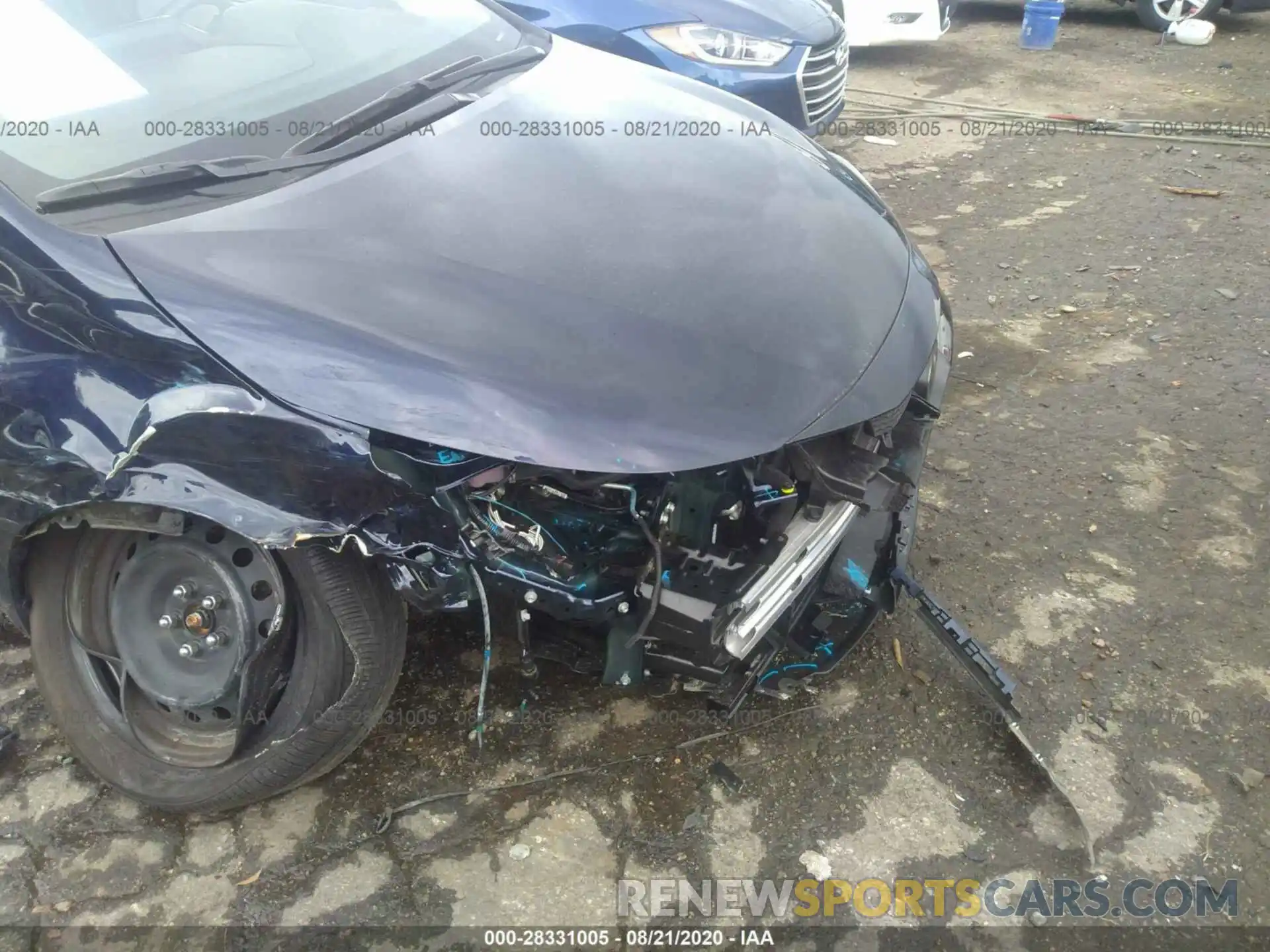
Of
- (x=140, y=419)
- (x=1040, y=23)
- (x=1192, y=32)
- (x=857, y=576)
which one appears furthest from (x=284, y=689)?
(x=1192, y=32)

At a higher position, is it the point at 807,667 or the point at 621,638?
the point at 621,638

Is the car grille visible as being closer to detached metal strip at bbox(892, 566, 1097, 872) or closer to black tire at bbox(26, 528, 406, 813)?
detached metal strip at bbox(892, 566, 1097, 872)

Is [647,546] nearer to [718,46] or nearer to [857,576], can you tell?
[857,576]

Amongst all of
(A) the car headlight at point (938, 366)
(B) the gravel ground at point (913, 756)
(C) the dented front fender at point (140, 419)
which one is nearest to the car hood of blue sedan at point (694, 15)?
(B) the gravel ground at point (913, 756)

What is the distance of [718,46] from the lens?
4285 mm

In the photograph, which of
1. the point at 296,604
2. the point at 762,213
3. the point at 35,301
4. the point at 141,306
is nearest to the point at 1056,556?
the point at 762,213

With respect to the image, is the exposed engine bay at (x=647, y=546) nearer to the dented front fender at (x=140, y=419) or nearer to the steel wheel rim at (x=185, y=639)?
the dented front fender at (x=140, y=419)

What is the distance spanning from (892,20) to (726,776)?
743 centimetres

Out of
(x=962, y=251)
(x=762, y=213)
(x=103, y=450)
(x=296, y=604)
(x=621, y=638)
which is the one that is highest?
(x=762, y=213)

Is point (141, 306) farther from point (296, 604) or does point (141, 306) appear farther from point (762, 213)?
point (762, 213)

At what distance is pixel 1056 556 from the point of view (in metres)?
2.77

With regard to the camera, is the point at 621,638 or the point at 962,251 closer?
the point at 621,638

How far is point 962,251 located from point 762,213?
2929mm

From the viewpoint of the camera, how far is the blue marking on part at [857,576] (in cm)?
220
